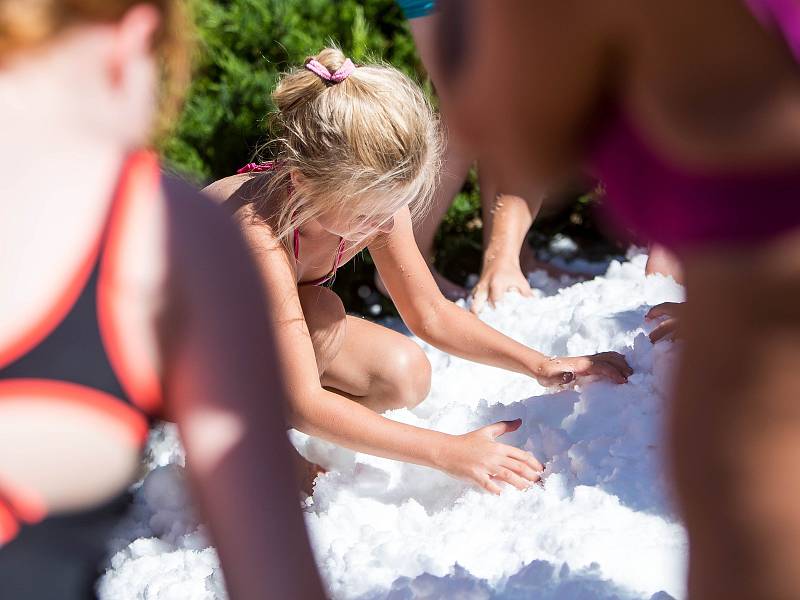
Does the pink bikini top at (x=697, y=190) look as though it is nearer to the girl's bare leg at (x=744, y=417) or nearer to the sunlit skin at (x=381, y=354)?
the girl's bare leg at (x=744, y=417)

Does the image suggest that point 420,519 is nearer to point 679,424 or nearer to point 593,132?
point 679,424

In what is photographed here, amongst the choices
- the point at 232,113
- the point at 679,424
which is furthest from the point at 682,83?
the point at 232,113

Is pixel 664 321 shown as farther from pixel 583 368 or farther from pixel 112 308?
pixel 112 308

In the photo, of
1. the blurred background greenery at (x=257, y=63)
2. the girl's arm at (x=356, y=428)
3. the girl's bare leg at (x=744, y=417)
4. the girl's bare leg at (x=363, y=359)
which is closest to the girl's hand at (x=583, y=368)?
the girl's arm at (x=356, y=428)

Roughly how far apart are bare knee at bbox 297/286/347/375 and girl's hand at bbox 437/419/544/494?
506 mm

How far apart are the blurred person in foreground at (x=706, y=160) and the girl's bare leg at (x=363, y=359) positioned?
1.51m

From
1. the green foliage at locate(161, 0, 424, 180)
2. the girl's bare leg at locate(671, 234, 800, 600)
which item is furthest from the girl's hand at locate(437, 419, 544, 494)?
the green foliage at locate(161, 0, 424, 180)

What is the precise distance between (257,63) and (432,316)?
1.33 metres

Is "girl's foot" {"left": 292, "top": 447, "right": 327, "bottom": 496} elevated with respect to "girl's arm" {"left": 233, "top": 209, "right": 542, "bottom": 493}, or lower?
lower

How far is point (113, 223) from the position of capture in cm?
77

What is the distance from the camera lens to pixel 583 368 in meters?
2.14

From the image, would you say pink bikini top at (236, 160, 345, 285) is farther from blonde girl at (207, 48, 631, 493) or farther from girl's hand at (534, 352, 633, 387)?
girl's hand at (534, 352, 633, 387)

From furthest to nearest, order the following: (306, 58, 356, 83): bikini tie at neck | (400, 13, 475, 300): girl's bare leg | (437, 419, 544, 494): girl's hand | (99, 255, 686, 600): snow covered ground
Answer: (400, 13, 475, 300): girl's bare leg < (306, 58, 356, 83): bikini tie at neck < (437, 419, 544, 494): girl's hand < (99, 255, 686, 600): snow covered ground

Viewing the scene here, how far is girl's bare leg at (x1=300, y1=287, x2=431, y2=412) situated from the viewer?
2318 millimetres
